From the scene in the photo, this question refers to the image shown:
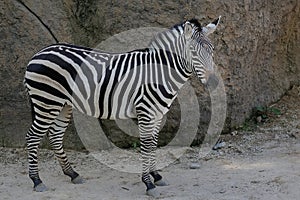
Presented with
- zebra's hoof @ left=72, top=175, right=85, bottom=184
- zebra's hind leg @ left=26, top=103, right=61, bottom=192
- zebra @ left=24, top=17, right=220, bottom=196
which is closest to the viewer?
zebra @ left=24, top=17, right=220, bottom=196

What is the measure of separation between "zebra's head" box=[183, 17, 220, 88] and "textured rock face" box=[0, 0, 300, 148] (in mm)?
1384

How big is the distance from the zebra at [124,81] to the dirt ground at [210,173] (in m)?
0.23

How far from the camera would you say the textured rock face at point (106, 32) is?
6520mm

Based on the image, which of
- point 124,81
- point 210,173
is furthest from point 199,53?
point 210,173

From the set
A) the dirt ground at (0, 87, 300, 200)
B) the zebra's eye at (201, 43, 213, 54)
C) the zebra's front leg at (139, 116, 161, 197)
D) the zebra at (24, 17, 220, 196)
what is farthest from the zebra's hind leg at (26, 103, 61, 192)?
the zebra's eye at (201, 43, 213, 54)

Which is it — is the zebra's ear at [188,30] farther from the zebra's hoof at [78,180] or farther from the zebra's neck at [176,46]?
the zebra's hoof at [78,180]

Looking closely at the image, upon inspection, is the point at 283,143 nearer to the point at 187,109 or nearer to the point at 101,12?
the point at 187,109

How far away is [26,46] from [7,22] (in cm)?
36

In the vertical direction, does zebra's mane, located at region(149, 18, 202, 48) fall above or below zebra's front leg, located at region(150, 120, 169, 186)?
above

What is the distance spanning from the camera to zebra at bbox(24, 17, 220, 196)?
5176 millimetres

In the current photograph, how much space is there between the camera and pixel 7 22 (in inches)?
263

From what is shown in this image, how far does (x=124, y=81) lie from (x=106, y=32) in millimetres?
1496

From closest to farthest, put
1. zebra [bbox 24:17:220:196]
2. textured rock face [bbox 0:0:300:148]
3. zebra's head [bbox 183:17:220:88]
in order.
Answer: zebra's head [bbox 183:17:220:88] → zebra [bbox 24:17:220:196] → textured rock face [bbox 0:0:300:148]

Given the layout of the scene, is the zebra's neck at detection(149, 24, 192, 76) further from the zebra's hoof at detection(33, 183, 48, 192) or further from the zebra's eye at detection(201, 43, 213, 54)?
the zebra's hoof at detection(33, 183, 48, 192)
